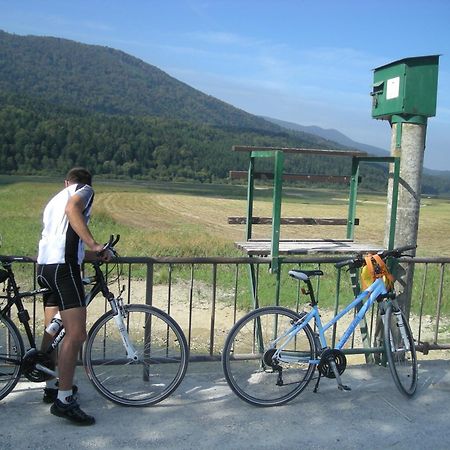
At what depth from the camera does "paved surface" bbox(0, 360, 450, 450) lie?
3.47 metres

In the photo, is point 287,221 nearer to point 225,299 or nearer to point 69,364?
point 69,364

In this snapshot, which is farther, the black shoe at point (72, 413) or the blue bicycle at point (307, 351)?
the blue bicycle at point (307, 351)

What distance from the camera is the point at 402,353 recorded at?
457 cm

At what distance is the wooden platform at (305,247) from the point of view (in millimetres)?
4773

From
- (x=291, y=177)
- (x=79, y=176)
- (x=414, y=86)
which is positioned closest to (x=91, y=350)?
(x=79, y=176)

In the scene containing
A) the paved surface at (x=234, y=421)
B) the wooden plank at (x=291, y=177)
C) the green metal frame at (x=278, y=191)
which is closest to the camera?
the paved surface at (x=234, y=421)

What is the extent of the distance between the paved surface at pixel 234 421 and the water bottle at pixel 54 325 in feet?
1.76

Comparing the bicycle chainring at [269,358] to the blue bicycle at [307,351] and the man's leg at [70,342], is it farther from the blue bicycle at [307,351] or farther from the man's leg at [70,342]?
the man's leg at [70,342]

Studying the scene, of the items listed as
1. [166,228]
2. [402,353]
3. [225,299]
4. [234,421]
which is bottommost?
[166,228]

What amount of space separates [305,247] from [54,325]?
2262mm

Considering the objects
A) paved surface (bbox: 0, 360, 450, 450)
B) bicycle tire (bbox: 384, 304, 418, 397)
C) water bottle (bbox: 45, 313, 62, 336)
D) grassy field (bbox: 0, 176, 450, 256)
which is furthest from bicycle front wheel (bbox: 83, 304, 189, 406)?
grassy field (bbox: 0, 176, 450, 256)

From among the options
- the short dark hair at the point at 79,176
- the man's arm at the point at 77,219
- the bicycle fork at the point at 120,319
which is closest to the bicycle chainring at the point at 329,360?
the bicycle fork at the point at 120,319

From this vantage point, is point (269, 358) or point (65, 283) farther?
point (269, 358)

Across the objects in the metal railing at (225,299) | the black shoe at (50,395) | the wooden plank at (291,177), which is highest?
the wooden plank at (291,177)
